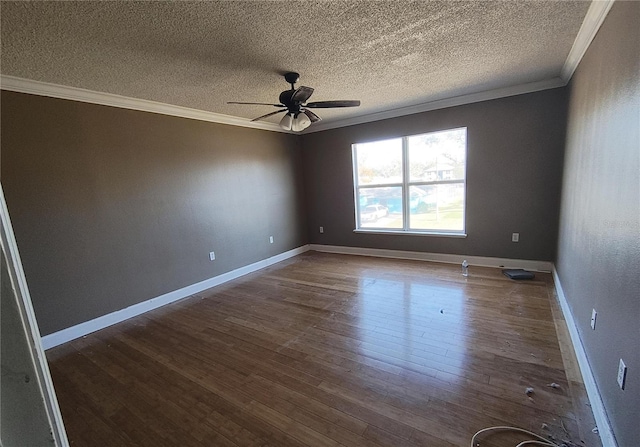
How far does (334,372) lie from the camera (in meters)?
2.13

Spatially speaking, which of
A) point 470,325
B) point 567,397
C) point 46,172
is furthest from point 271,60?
point 567,397

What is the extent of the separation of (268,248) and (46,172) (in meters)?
3.07

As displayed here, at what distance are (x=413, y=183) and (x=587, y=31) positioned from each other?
8.85 feet

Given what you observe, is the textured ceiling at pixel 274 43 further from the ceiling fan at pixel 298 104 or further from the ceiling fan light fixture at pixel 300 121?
the ceiling fan light fixture at pixel 300 121

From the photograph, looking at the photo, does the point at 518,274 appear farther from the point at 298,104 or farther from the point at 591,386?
the point at 298,104

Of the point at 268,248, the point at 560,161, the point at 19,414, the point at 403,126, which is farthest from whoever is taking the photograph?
the point at 268,248

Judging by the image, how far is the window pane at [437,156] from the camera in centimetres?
426

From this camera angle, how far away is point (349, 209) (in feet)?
17.8

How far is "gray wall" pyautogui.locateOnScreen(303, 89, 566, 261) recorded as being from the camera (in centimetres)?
361

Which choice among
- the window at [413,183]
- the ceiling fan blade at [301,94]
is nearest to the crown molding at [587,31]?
the window at [413,183]

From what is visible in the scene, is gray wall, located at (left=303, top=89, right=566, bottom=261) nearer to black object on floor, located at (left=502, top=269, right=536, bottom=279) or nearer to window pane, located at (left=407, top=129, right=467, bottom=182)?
window pane, located at (left=407, top=129, right=467, bottom=182)

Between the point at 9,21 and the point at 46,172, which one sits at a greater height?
the point at 9,21

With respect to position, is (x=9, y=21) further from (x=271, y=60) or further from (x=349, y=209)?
(x=349, y=209)

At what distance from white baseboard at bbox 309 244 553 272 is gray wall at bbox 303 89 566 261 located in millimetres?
75
